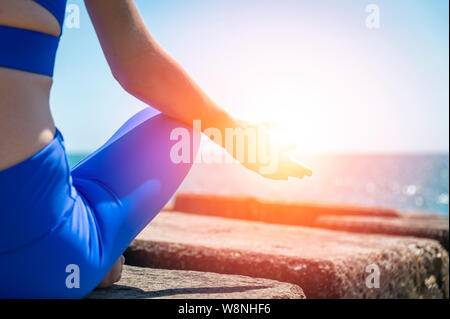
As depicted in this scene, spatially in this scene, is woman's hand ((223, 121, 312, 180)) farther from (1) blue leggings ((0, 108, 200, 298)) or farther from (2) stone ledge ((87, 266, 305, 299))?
(2) stone ledge ((87, 266, 305, 299))

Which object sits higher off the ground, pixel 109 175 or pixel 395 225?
pixel 109 175

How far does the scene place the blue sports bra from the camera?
1.37 metres

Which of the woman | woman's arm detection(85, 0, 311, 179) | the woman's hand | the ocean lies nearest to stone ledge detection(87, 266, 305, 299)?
the woman

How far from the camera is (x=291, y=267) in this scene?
246 centimetres

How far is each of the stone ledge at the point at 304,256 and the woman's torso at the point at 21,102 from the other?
1.40 meters

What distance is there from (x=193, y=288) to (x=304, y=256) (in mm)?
813

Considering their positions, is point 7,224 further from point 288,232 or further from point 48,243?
point 288,232

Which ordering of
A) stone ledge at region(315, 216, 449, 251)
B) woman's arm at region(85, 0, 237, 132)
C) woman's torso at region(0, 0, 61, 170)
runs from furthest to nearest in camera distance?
stone ledge at region(315, 216, 449, 251), woman's arm at region(85, 0, 237, 132), woman's torso at region(0, 0, 61, 170)

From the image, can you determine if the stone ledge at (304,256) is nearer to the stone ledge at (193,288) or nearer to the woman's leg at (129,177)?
the stone ledge at (193,288)

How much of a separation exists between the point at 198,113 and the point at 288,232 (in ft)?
6.49

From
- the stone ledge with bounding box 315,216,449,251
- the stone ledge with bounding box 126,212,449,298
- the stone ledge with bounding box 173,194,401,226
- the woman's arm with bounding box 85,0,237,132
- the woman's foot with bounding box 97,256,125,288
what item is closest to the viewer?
the woman's arm with bounding box 85,0,237,132

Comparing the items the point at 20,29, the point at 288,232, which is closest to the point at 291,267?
the point at 288,232

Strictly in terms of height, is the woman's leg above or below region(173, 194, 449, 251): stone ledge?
above

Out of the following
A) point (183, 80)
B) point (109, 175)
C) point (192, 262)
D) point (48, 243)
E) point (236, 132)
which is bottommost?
point (192, 262)
